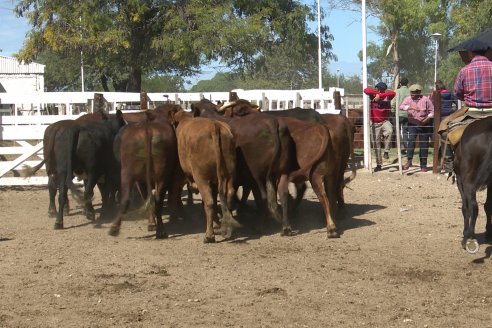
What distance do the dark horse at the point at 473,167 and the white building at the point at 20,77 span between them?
5473 centimetres

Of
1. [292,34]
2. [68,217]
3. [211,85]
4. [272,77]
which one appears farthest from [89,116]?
[211,85]

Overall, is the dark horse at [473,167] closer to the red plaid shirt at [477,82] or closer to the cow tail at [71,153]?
the red plaid shirt at [477,82]

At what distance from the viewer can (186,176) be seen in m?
10.3

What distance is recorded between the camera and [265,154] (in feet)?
33.6

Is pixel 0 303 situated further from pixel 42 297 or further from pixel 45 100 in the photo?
→ pixel 45 100

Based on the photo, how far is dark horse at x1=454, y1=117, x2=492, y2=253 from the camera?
8.52 metres

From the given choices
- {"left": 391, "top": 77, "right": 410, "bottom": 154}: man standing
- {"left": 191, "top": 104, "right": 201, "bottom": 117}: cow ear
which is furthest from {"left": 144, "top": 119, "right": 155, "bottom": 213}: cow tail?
{"left": 391, "top": 77, "right": 410, "bottom": 154}: man standing

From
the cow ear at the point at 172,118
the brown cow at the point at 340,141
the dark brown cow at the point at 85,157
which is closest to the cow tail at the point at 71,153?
the dark brown cow at the point at 85,157

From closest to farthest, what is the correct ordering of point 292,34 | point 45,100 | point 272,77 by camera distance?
point 45,100 → point 292,34 → point 272,77

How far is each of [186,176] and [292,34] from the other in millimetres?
24175

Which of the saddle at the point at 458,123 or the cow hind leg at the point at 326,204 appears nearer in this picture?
the saddle at the point at 458,123

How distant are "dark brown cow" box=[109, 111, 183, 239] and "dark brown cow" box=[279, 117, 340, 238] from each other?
4.66 ft

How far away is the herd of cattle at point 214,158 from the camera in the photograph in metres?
9.80

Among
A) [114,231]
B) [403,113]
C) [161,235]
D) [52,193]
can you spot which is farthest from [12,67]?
[161,235]
